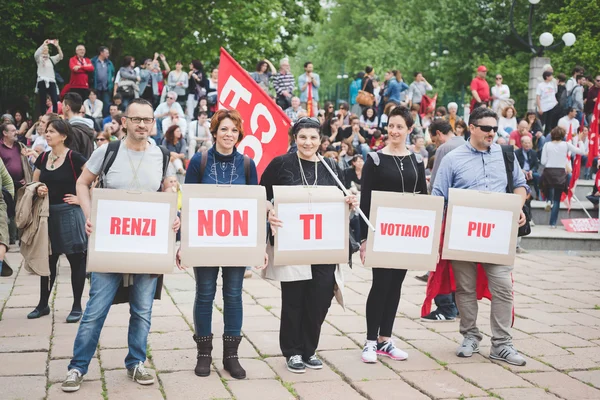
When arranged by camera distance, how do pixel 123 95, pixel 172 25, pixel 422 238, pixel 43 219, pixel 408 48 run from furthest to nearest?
pixel 408 48, pixel 172 25, pixel 123 95, pixel 43 219, pixel 422 238

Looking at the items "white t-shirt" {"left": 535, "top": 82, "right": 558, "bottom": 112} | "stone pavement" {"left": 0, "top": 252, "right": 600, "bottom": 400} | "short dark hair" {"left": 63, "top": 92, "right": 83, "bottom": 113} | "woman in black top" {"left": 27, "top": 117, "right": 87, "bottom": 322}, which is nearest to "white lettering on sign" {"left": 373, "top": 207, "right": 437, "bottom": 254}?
"stone pavement" {"left": 0, "top": 252, "right": 600, "bottom": 400}

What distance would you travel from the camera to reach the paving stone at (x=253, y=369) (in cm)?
546

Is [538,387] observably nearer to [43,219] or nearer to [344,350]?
[344,350]

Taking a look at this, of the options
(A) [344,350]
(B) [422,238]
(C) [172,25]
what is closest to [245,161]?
(B) [422,238]

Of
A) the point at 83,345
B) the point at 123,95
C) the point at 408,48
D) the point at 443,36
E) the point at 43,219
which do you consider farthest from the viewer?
the point at 408,48

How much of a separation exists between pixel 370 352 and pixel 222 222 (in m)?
1.63

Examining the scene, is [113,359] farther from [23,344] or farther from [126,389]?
[23,344]

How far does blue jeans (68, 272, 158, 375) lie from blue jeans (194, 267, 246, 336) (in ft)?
1.06

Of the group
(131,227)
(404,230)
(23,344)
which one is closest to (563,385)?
(404,230)

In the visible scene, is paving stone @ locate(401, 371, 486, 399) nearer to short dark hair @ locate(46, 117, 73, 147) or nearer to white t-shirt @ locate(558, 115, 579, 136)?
short dark hair @ locate(46, 117, 73, 147)

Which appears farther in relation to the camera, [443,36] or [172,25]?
[443,36]

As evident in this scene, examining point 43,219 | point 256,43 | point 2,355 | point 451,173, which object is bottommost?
point 2,355

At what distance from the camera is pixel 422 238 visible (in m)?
5.81

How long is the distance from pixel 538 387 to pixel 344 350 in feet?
5.21
